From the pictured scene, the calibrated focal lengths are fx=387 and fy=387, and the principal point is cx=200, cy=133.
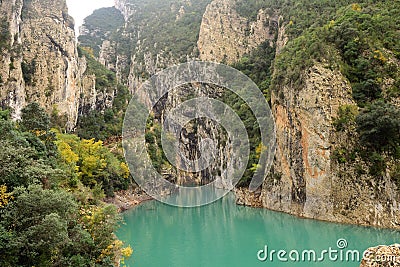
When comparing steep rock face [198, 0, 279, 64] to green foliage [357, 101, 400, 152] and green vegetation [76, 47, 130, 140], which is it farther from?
green foliage [357, 101, 400, 152]

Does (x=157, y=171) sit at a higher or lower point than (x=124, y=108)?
lower

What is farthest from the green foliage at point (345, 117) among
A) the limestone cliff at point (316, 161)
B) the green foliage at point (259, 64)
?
the green foliage at point (259, 64)

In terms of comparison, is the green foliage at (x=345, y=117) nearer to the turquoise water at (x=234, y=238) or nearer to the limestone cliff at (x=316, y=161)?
the limestone cliff at (x=316, y=161)

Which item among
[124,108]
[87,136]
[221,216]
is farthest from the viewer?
[124,108]

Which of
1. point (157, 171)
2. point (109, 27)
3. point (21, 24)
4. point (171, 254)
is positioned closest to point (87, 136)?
point (157, 171)

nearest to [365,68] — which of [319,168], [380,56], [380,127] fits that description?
[380,56]

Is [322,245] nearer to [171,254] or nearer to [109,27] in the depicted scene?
[171,254]

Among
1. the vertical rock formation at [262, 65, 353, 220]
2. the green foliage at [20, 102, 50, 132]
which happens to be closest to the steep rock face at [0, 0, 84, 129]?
the green foliage at [20, 102, 50, 132]
